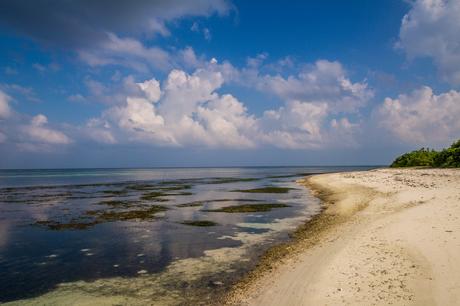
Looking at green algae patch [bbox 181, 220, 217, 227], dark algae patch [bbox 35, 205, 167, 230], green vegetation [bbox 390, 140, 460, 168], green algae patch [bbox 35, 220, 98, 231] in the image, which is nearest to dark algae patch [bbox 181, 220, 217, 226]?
green algae patch [bbox 181, 220, 217, 227]

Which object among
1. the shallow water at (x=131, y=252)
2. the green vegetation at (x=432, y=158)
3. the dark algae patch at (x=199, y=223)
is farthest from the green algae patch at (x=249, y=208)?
the green vegetation at (x=432, y=158)

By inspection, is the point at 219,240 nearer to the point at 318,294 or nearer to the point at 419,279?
the point at 318,294

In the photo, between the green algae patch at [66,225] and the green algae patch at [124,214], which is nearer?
the green algae patch at [66,225]

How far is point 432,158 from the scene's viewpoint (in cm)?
7544

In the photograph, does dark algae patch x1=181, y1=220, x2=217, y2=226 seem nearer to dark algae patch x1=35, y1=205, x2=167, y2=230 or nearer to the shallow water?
the shallow water

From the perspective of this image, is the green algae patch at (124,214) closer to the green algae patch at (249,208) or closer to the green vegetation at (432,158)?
the green algae patch at (249,208)

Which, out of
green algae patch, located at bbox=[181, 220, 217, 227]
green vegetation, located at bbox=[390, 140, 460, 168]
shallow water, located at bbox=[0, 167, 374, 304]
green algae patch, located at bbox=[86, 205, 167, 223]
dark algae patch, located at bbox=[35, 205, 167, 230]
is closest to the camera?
shallow water, located at bbox=[0, 167, 374, 304]

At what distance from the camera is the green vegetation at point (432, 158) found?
59.5 meters

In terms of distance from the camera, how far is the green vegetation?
59.5 meters

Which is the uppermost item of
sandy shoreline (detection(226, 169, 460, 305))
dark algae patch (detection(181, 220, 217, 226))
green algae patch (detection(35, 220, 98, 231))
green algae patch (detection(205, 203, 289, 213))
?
sandy shoreline (detection(226, 169, 460, 305))

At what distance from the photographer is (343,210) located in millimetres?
25469

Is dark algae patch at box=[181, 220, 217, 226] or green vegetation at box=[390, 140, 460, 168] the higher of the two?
green vegetation at box=[390, 140, 460, 168]

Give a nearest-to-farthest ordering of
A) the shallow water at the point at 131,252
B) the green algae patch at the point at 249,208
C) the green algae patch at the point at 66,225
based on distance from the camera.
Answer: the shallow water at the point at 131,252, the green algae patch at the point at 66,225, the green algae patch at the point at 249,208

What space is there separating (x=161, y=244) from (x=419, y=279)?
12289mm
